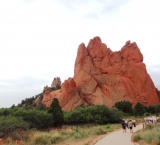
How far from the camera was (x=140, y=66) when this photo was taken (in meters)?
76.2

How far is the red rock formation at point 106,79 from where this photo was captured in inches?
2724

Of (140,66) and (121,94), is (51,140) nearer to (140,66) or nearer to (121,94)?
(121,94)

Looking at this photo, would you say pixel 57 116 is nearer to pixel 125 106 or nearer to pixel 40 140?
pixel 125 106

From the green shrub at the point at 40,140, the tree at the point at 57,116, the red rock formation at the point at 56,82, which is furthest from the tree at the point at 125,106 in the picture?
the green shrub at the point at 40,140

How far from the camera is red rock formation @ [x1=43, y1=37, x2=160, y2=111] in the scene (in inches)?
2724

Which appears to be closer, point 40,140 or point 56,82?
point 40,140

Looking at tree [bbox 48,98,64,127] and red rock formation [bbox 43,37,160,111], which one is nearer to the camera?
tree [bbox 48,98,64,127]

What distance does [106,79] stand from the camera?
243 feet

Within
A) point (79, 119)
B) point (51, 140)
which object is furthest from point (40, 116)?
point (51, 140)

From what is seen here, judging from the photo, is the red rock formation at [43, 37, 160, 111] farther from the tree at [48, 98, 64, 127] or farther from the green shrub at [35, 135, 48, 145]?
the green shrub at [35, 135, 48, 145]

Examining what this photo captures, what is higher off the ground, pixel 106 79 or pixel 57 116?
pixel 106 79

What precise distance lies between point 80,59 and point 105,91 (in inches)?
476

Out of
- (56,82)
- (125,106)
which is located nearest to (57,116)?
(125,106)

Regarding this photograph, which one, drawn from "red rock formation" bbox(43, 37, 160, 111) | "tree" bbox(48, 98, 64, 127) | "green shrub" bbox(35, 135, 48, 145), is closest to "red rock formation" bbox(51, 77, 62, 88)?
"red rock formation" bbox(43, 37, 160, 111)
